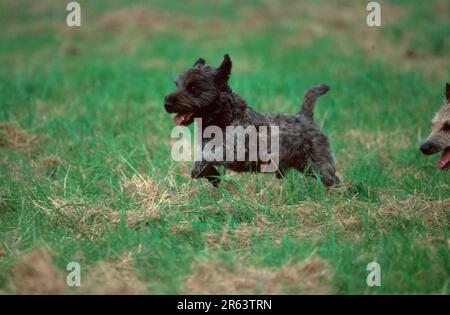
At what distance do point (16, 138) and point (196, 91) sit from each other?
3272mm

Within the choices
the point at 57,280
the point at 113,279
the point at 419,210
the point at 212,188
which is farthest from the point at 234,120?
the point at 57,280

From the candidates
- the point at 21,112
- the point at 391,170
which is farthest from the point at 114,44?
the point at 391,170

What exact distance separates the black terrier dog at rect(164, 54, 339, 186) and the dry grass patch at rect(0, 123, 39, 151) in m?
2.84

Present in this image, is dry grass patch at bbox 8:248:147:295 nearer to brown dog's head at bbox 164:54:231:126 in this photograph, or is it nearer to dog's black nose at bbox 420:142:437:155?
brown dog's head at bbox 164:54:231:126

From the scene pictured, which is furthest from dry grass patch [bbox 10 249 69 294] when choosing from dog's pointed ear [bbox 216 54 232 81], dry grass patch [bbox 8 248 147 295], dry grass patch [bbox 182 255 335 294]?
dog's pointed ear [bbox 216 54 232 81]

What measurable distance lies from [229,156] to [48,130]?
3.45 m

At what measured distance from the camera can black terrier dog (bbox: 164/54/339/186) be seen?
616cm

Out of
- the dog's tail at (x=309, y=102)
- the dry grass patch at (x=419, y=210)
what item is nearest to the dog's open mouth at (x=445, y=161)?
the dry grass patch at (x=419, y=210)

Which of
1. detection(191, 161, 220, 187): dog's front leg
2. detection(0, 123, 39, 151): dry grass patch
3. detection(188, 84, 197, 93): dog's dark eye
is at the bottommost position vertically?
detection(191, 161, 220, 187): dog's front leg

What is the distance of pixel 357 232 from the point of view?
18.3ft

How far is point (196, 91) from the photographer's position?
6160 mm

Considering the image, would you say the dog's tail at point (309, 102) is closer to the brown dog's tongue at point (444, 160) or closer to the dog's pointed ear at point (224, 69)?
the dog's pointed ear at point (224, 69)

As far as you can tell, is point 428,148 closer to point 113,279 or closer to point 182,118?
point 182,118
